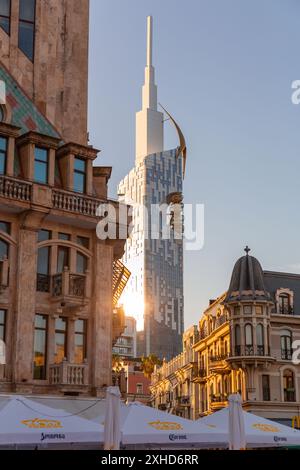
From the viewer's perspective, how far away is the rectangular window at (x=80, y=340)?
97.3 feet

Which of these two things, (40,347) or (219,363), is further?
(219,363)

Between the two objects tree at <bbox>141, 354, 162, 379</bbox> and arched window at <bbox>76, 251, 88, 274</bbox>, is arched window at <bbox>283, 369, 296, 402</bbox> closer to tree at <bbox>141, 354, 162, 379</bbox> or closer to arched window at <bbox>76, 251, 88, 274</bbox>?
arched window at <bbox>76, 251, 88, 274</bbox>

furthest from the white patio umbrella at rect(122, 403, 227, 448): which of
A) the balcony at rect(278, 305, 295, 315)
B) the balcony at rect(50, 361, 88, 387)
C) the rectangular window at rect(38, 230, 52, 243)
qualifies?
the balcony at rect(278, 305, 295, 315)

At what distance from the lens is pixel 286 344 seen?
61.9m

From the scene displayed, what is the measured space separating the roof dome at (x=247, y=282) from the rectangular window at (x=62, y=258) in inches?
1353

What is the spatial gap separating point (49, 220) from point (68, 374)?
6.28 metres

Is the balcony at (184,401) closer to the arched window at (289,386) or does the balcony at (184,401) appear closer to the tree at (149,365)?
the arched window at (289,386)

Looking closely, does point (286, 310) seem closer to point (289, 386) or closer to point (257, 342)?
point (257, 342)

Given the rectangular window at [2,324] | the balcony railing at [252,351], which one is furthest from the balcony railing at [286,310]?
the rectangular window at [2,324]

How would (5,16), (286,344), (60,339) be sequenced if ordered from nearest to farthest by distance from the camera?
1. (60,339)
2. (5,16)
3. (286,344)

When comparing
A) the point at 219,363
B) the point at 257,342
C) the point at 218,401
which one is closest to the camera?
the point at 257,342

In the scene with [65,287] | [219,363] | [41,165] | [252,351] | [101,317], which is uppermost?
[41,165]

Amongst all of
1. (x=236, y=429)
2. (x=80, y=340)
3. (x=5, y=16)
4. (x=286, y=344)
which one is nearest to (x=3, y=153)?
(x=5, y=16)
